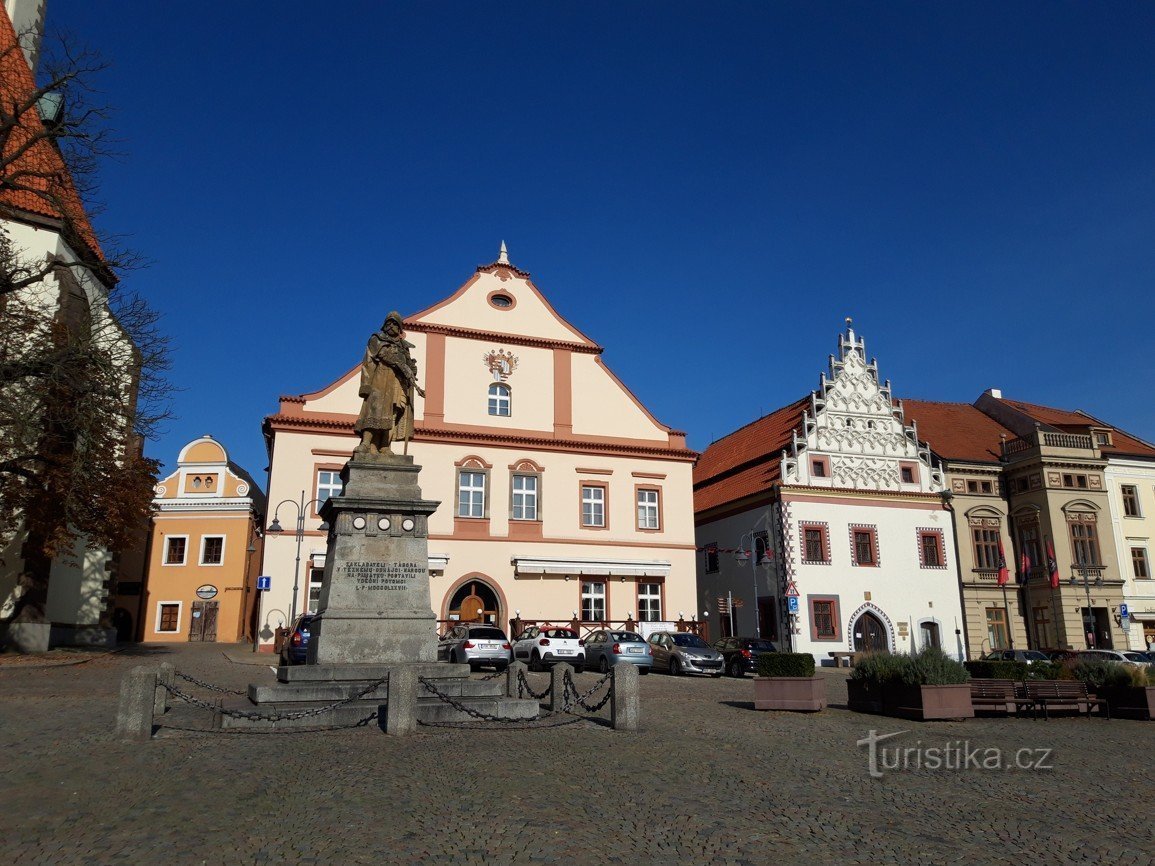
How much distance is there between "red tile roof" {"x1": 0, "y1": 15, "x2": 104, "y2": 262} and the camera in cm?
2291

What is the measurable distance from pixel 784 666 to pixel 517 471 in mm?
19703

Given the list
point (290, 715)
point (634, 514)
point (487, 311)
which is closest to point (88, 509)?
point (290, 715)

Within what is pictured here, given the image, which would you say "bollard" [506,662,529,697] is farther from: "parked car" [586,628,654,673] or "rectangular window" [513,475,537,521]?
"rectangular window" [513,475,537,521]

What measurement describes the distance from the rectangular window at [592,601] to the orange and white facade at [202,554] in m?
20.3


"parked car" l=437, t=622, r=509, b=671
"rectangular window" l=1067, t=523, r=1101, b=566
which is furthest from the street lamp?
"rectangular window" l=1067, t=523, r=1101, b=566

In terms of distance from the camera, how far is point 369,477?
45.6ft

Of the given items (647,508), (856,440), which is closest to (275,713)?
(647,508)

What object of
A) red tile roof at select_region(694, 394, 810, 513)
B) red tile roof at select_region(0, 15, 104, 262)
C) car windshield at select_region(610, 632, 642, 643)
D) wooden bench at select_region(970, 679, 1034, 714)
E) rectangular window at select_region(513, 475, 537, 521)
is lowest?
wooden bench at select_region(970, 679, 1034, 714)


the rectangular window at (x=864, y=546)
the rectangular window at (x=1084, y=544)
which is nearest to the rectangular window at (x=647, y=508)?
the rectangular window at (x=864, y=546)

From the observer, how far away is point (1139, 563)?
128 feet

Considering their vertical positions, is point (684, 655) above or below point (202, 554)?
below

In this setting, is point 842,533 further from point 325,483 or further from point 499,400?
point 325,483

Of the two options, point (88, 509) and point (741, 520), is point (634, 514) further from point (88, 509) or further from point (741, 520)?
point (88, 509)

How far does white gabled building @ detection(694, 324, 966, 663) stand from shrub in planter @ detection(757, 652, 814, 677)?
59.9 ft
